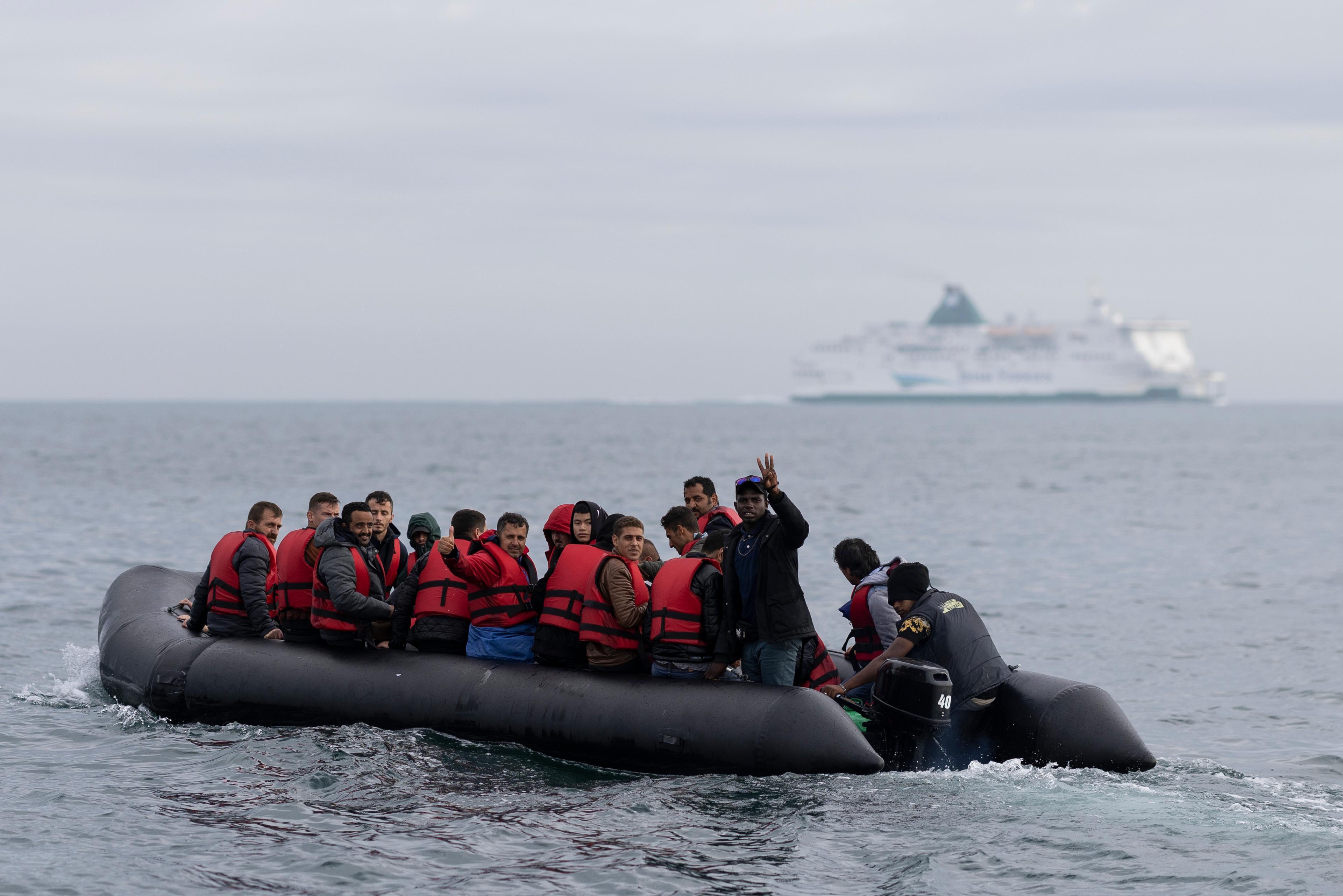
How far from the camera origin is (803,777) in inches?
313

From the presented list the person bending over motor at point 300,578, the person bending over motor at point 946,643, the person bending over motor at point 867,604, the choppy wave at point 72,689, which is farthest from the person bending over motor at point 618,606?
the choppy wave at point 72,689

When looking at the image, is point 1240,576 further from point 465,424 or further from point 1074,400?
point 1074,400

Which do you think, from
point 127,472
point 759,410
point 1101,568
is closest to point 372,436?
point 127,472

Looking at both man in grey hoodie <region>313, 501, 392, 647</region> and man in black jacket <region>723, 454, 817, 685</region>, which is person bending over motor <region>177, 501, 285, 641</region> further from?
man in black jacket <region>723, 454, 817, 685</region>

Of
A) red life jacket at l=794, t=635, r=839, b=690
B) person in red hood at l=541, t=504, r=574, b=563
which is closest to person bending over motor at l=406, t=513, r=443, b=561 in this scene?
person in red hood at l=541, t=504, r=574, b=563

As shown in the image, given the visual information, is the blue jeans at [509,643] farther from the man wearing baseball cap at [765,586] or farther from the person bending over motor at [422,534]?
the man wearing baseball cap at [765,586]

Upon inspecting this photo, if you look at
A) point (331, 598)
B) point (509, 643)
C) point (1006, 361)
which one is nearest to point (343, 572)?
point (331, 598)

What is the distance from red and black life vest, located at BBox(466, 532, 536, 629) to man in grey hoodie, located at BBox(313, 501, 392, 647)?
27.5 inches

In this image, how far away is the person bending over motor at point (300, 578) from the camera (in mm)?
9680

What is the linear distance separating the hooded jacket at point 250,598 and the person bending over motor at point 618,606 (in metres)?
2.69

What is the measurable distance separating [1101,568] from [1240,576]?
2.11 metres

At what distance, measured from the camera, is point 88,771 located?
865 centimetres

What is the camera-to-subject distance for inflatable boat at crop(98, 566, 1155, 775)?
313 inches

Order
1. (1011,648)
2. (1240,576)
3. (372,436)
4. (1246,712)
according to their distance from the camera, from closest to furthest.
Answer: (1246,712)
(1011,648)
(1240,576)
(372,436)
